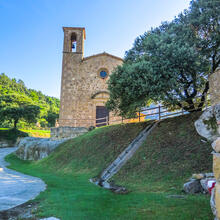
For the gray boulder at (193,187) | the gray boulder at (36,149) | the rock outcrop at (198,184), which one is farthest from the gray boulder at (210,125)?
the gray boulder at (36,149)

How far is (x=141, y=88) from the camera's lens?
1197cm

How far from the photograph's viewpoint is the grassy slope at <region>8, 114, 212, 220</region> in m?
4.28

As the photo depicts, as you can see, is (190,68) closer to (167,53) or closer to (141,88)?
(167,53)

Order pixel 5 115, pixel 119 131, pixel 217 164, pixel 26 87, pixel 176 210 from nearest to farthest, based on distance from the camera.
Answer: pixel 217 164, pixel 176 210, pixel 119 131, pixel 5 115, pixel 26 87

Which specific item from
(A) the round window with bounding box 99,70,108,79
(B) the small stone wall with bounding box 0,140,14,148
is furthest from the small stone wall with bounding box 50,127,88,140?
(B) the small stone wall with bounding box 0,140,14,148

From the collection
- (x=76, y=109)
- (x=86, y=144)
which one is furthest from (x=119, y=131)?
(x=76, y=109)

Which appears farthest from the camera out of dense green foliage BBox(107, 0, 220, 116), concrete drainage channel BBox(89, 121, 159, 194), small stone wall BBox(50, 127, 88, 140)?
small stone wall BBox(50, 127, 88, 140)

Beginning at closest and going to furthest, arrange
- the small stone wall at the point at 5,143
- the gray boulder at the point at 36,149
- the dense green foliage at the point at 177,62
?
the dense green foliage at the point at 177,62
the gray boulder at the point at 36,149
the small stone wall at the point at 5,143

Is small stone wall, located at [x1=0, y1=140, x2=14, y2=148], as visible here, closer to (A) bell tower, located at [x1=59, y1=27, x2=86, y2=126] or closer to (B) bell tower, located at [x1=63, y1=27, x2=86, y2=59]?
(A) bell tower, located at [x1=59, y1=27, x2=86, y2=126]

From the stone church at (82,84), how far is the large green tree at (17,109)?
1096 cm

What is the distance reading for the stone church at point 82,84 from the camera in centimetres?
2377

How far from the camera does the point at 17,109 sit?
3098 cm

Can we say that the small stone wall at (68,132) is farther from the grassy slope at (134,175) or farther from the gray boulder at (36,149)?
the grassy slope at (134,175)

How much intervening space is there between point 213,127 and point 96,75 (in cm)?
1784
